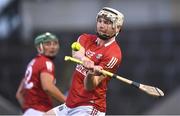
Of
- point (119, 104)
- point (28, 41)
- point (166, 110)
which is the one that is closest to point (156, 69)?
point (119, 104)

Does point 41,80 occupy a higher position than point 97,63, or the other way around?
point 97,63

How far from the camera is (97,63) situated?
9734 millimetres

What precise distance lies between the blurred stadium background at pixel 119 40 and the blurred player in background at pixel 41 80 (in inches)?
294

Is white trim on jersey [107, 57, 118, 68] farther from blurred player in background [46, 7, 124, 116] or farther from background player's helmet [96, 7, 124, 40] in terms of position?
background player's helmet [96, 7, 124, 40]

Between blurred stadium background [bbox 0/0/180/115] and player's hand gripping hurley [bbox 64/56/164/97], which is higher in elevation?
player's hand gripping hurley [bbox 64/56/164/97]

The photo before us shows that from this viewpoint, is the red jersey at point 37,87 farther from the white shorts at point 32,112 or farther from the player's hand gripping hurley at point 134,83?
the player's hand gripping hurley at point 134,83

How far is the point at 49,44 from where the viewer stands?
11.8m

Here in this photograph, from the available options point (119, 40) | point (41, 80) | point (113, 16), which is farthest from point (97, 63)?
point (119, 40)

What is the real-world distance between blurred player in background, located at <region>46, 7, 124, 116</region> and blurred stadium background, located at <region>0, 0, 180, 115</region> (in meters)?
9.16

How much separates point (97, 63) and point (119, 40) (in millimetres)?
13106

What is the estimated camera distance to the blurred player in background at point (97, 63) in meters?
9.70

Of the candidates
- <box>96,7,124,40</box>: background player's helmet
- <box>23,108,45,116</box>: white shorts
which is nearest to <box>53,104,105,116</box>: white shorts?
<box>96,7,124,40</box>: background player's helmet

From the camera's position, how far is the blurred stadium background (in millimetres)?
21625

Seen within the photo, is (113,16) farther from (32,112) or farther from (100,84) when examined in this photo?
(32,112)
